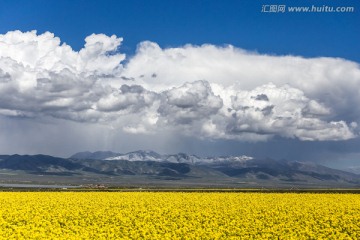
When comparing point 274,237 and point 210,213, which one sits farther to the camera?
point 210,213

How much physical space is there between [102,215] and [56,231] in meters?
9.72

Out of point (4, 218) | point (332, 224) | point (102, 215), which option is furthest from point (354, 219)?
point (4, 218)

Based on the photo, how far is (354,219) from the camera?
3494 cm

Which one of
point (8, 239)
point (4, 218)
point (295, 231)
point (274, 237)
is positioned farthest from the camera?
point (4, 218)

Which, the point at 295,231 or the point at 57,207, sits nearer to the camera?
the point at 295,231

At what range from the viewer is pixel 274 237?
2753 cm

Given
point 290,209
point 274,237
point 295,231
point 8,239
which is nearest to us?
point 8,239

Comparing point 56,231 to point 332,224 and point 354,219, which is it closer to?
point 332,224

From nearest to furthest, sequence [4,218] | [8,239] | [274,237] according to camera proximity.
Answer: [8,239] < [274,237] < [4,218]

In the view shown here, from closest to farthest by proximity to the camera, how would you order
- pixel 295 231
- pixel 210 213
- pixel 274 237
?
pixel 274 237, pixel 295 231, pixel 210 213

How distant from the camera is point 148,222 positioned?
33062 mm

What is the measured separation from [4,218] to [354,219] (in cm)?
2802

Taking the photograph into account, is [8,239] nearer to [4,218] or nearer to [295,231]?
[4,218]

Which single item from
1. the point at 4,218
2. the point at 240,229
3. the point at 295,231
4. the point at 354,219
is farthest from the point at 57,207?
the point at 354,219
